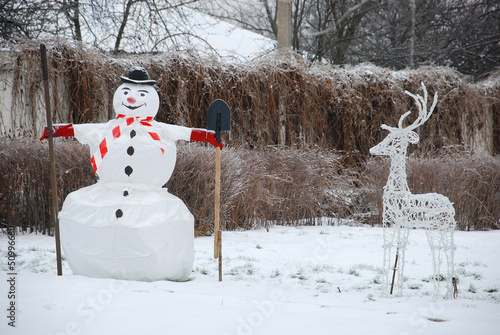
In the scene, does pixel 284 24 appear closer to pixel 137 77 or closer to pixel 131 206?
pixel 137 77

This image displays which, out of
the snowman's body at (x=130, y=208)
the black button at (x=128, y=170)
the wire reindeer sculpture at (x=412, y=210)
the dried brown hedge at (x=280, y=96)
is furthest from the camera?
the dried brown hedge at (x=280, y=96)

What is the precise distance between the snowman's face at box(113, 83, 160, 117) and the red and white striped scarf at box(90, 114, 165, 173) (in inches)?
1.9

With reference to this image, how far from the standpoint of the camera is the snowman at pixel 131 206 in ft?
12.4

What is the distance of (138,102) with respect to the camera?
4.07 m

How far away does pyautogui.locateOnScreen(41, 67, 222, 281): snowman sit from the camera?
3766mm

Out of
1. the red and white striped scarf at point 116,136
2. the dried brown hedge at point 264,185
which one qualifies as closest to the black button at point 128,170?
the red and white striped scarf at point 116,136

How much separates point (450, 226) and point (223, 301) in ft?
5.86

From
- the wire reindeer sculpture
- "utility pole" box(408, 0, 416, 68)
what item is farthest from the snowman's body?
"utility pole" box(408, 0, 416, 68)

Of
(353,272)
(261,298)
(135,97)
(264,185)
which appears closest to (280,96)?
(264,185)

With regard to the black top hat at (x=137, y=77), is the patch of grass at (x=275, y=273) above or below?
below

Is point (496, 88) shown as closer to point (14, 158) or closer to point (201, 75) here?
point (201, 75)

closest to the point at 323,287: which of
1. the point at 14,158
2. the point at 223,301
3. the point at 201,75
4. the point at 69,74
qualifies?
the point at 223,301

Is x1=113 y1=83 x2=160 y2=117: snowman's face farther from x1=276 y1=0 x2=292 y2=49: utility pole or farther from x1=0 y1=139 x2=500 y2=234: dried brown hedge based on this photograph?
x1=276 y1=0 x2=292 y2=49: utility pole

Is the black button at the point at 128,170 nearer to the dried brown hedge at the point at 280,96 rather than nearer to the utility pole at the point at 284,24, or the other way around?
the dried brown hedge at the point at 280,96
